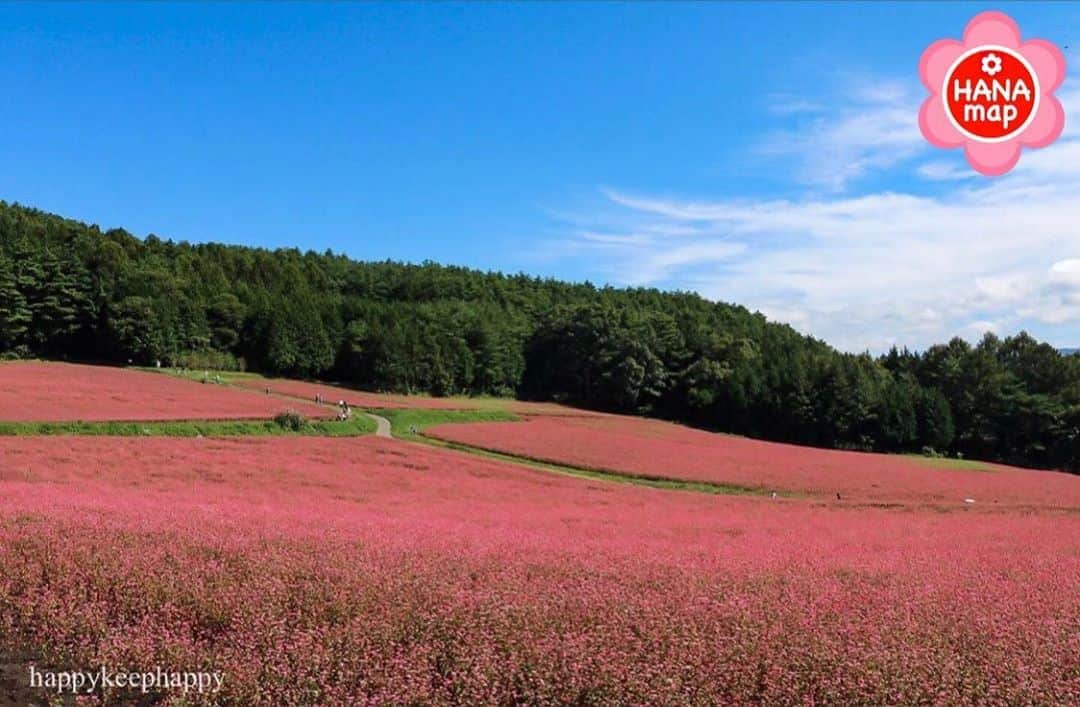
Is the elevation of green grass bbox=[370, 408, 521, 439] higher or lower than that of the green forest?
lower

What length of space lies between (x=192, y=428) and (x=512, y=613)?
42056 millimetres

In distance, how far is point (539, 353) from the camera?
12562 cm

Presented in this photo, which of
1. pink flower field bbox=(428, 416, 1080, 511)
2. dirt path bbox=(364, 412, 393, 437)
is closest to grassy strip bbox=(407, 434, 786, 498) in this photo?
pink flower field bbox=(428, 416, 1080, 511)

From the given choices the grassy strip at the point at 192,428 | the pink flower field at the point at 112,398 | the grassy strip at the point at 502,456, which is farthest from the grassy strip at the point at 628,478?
the pink flower field at the point at 112,398

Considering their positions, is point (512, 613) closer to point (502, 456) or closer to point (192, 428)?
point (192, 428)

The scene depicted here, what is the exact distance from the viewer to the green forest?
9356 centimetres

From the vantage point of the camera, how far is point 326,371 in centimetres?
10831

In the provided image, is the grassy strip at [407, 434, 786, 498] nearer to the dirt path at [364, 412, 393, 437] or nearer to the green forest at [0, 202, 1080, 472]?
the dirt path at [364, 412, 393, 437]

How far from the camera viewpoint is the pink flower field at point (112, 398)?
42156 millimetres

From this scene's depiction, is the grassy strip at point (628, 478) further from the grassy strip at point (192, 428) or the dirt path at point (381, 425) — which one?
the grassy strip at point (192, 428)

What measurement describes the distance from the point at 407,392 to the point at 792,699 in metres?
99.2

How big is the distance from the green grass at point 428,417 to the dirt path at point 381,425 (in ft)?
1.65

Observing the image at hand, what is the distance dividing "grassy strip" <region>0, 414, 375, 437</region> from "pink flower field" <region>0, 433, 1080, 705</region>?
27.5 metres

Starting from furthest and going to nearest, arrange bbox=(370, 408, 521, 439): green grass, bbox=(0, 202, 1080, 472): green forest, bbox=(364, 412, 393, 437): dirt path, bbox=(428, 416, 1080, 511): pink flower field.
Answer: bbox=(0, 202, 1080, 472): green forest, bbox=(370, 408, 521, 439): green grass, bbox=(364, 412, 393, 437): dirt path, bbox=(428, 416, 1080, 511): pink flower field
